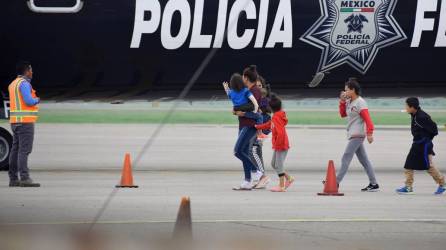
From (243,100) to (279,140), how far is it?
76 cm

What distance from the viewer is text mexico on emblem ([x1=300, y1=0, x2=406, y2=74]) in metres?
18.1

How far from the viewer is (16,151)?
14.9 m

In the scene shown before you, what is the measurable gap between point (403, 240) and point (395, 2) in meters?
8.84

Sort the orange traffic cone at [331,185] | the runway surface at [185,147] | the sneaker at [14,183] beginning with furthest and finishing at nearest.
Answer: the runway surface at [185,147]
the sneaker at [14,183]
the orange traffic cone at [331,185]

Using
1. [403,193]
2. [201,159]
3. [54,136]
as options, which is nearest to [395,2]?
[403,193]

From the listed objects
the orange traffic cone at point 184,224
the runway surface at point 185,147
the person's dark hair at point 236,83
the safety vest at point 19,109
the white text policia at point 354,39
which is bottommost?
the runway surface at point 185,147

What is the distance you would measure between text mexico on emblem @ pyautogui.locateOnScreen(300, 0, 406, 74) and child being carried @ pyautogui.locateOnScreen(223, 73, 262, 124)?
4035 millimetres

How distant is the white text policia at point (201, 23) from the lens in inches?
714

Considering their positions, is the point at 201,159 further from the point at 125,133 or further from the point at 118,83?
the point at 125,133

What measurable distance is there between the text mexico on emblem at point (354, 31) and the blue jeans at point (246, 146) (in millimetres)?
4133

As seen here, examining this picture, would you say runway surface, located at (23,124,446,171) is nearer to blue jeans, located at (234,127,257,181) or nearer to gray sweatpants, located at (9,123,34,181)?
gray sweatpants, located at (9,123,34,181)

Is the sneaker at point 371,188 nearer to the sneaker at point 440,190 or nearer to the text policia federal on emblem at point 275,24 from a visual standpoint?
the sneaker at point 440,190

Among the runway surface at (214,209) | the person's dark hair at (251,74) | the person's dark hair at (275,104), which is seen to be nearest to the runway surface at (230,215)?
the runway surface at (214,209)

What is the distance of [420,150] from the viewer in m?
14.2
